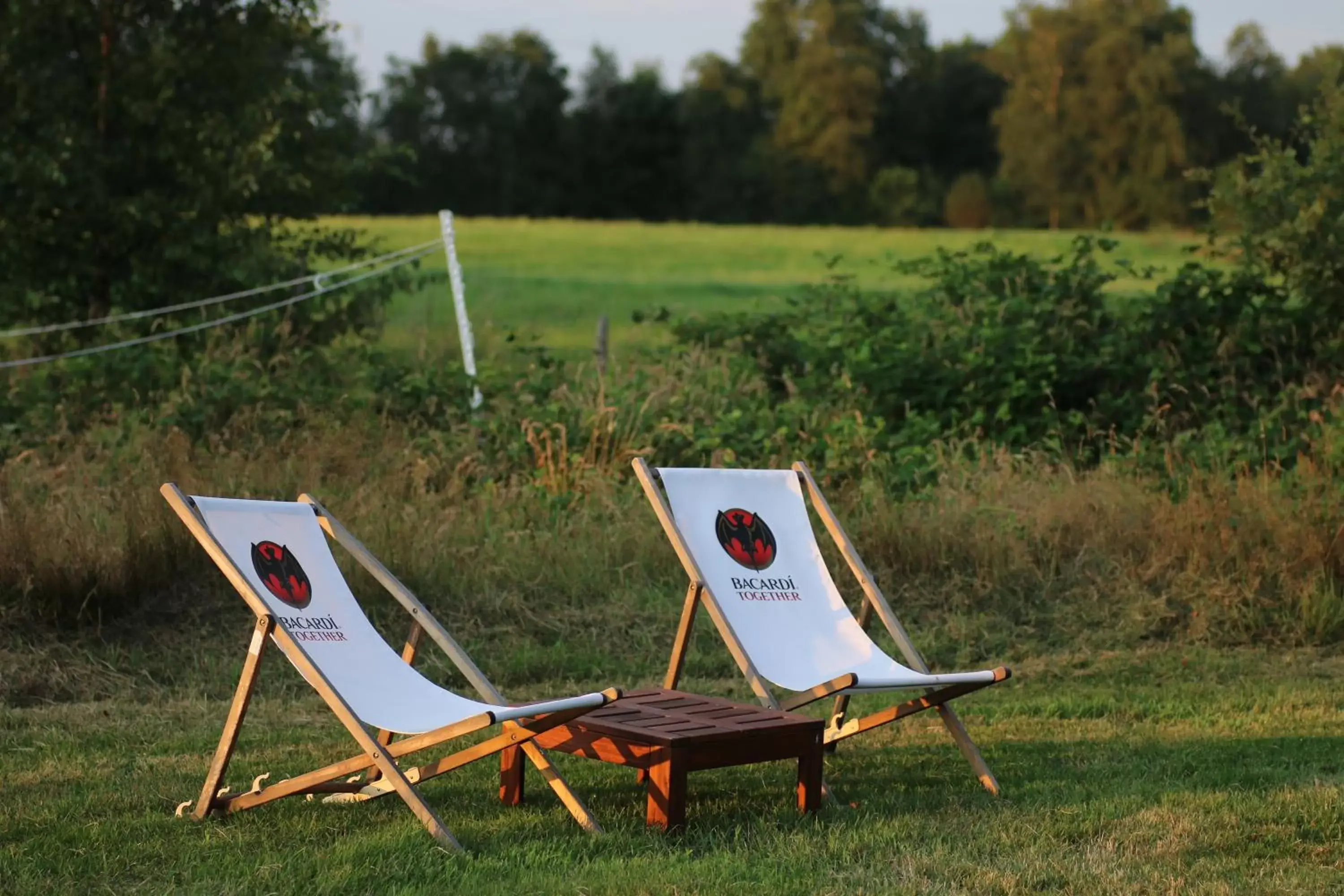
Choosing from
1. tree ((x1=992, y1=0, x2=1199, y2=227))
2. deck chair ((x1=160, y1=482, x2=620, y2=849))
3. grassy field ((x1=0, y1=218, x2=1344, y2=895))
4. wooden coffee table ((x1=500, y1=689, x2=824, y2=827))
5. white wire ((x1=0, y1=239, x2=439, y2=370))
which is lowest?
grassy field ((x1=0, y1=218, x2=1344, y2=895))

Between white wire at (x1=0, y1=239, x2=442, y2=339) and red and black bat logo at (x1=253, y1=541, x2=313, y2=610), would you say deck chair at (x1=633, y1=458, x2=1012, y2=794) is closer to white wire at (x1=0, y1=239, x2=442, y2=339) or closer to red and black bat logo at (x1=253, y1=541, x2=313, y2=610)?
red and black bat logo at (x1=253, y1=541, x2=313, y2=610)

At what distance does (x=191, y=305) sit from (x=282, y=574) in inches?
233

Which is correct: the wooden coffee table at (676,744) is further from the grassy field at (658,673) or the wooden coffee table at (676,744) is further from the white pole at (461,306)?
the white pole at (461,306)

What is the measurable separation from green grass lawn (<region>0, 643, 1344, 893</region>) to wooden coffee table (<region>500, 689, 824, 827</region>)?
0.10 meters

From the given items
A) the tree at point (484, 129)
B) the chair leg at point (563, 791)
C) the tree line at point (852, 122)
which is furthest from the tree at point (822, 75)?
the chair leg at point (563, 791)

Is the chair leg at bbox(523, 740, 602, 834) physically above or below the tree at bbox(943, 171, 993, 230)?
below

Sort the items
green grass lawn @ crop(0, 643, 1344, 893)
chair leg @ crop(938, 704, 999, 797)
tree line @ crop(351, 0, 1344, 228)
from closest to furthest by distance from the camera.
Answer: green grass lawn @ crop(0, 643, 1344, 893), chair leg @ crop(938, 704, 999, 797), tree line @ crop(351, 0, 1344, 228)

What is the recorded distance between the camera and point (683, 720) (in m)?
4.54

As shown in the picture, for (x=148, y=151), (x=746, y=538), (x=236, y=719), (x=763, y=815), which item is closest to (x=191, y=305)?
(x=148, y=151)

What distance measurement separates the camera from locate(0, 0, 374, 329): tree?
1034 cm

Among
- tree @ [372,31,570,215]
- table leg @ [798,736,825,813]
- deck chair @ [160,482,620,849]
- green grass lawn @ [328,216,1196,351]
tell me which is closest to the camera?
deck chair @ [160,482,620,849]

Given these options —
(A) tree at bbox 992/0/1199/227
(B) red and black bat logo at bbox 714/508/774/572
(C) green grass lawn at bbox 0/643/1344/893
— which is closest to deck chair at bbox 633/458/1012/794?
(B) red and black bat logo at bbox 714/508/774/572

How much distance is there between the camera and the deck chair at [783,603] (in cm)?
486

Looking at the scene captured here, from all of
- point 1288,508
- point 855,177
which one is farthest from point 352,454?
point 855,177
